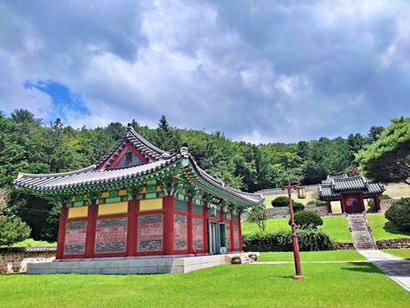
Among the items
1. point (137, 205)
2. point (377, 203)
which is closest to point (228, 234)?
point (137, 205)

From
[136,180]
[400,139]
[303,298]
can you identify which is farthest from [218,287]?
[400,139]

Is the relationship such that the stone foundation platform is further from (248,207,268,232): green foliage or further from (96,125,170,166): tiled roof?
(248,207,268,232): green foliage

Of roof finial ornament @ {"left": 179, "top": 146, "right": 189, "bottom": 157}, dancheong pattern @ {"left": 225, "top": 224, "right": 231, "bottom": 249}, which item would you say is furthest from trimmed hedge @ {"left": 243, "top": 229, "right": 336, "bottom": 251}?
roof finial ornament @ {"left": 179, "top": 146, "right": 189, "bottom": 157}

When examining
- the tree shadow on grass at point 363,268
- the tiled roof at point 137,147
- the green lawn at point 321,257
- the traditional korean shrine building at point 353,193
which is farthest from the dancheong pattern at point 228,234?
the traditional korean shrine building at point 353,193

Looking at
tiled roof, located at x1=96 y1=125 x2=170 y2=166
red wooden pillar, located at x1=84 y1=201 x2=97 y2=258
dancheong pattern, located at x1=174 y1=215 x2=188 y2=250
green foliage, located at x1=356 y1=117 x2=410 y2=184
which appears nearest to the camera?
green foliage, located at x1=356 y1=117 x2=410 y2=184

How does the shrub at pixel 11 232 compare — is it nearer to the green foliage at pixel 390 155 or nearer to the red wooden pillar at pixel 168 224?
the red wooden pillar at pixel 168 224

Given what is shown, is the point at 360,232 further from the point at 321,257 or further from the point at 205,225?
the point at 205,225

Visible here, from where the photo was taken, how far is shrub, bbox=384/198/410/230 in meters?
31.4

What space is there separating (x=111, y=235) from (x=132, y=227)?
1458 millimetres

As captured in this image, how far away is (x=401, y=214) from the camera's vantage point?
104ft

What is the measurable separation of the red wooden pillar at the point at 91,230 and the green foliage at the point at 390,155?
1346cm

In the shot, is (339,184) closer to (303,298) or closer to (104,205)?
(104,205)

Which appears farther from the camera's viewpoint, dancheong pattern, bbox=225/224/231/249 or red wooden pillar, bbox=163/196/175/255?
dancheong pattern, bbox=225/224/231/249

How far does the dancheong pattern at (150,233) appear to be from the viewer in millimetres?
14828
